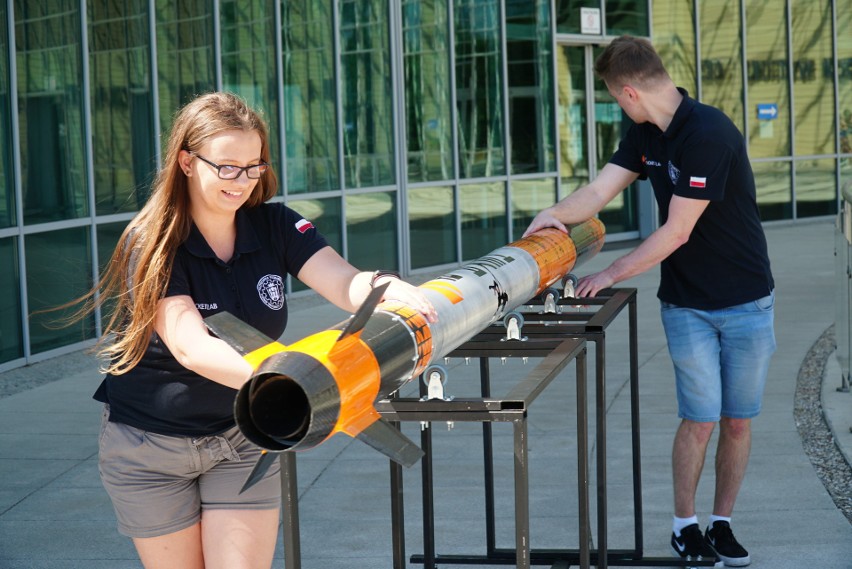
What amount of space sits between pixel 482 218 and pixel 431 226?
3.37 feet

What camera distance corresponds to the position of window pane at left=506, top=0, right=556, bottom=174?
16.8 meters

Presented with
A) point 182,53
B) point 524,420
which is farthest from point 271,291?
point 182,53

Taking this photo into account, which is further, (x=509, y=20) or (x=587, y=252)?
(x=509, y=20)

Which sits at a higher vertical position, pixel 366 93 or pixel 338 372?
pixel 366 93

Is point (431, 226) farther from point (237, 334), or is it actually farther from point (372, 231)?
point (237, 334)

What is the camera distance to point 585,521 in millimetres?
3750

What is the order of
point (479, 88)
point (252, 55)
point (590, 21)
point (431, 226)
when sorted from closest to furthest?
Result: point (252, 55) < point (431, 226) < point (479, 88) < point (590, 21)

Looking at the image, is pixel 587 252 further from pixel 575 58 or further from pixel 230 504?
pixel 575 58

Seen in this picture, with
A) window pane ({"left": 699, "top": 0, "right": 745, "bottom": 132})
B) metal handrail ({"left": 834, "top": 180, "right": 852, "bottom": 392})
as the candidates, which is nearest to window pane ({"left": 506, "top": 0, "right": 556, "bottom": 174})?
window pane ({"left": 699, "top": 0, "right": 745, "bottom": 132})

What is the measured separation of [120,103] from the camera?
11.1 meters

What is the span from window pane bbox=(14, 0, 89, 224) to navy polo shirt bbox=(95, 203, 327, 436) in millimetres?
7399

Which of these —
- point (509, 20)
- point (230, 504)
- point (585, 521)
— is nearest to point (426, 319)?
point (230, 504)

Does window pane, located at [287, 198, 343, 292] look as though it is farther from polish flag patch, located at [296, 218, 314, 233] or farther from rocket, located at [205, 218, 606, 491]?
rocket, located at [205, 218, 606, 491]

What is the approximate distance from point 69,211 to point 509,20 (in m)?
8.13
